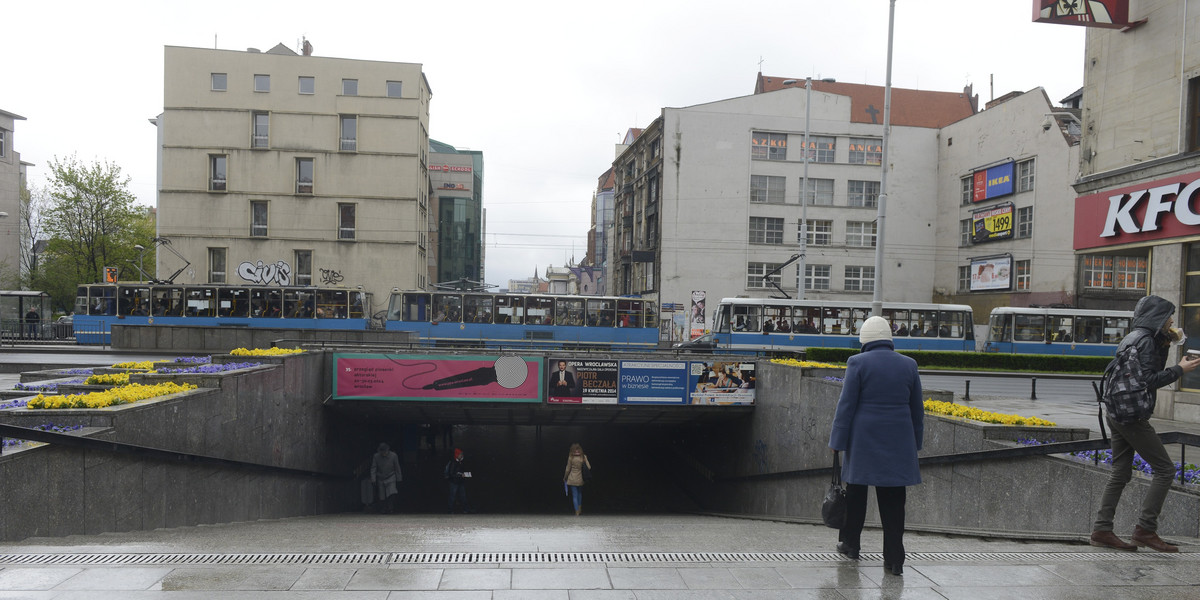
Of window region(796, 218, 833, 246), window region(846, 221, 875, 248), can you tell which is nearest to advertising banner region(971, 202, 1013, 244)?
window region(846, 221, 875, 248)

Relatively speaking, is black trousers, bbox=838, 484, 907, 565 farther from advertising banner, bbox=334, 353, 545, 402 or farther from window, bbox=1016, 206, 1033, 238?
window, bbox=1016, 206, 1033, 238

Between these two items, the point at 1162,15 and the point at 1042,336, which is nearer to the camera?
the point at 1162,15

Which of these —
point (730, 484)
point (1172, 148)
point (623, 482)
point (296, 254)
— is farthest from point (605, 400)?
point (296, 254)

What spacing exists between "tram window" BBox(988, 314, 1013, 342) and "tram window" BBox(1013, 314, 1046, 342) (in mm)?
219

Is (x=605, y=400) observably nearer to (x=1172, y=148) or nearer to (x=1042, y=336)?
(x=1172, y=148)

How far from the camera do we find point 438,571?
16.4ft

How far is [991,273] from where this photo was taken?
43.6 m

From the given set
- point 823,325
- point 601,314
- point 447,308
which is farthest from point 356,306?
point 823,325

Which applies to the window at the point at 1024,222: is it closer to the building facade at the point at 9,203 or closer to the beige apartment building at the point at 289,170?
the beige apartment building at the point at 289,170

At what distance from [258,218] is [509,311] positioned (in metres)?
23.1

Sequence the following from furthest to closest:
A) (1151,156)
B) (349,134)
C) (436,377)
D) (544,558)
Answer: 1. (349,134)
2. (436,377)
3. (1151,156)
4. (544,558)

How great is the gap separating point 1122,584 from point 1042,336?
33.6m

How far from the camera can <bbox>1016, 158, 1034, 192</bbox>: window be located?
134ft

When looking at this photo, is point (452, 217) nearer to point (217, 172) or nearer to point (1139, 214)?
point (217, 172)
